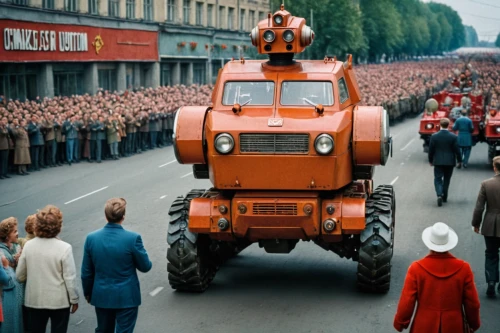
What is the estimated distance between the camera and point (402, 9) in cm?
16438

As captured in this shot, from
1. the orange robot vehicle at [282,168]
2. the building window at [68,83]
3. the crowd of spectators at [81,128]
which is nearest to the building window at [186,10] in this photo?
the building window at [68,83]

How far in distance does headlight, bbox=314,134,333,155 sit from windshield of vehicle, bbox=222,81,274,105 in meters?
1.10

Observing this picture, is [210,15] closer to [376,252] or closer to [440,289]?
[376,252]

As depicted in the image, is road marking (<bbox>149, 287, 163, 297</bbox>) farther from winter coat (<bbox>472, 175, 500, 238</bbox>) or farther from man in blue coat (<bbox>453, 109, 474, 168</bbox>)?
man in blue coat (<bbox>453, 109, 474, 168</bbox>)

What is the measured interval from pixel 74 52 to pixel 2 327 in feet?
114

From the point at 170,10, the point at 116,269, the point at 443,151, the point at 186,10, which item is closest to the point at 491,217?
the point at 116,269

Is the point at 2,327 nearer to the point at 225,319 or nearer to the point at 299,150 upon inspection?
the point at 225,319

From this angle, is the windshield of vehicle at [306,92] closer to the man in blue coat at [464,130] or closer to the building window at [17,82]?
the man in blue coat at [464,130]

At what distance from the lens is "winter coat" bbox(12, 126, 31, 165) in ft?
Result: 85.2

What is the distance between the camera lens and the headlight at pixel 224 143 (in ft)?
38.9

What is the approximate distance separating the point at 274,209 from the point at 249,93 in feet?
5.68

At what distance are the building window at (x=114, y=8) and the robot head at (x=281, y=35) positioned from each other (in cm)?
3530

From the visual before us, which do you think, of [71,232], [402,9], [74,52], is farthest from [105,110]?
[402,9]

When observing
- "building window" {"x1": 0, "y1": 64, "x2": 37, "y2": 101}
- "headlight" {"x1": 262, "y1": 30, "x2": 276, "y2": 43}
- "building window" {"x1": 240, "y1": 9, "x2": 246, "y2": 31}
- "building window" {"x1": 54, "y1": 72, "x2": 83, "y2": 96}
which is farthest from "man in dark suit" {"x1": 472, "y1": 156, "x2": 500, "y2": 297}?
"building window" {"x1": 240, "y1": 9, "x2": 246, "y2": 31}
